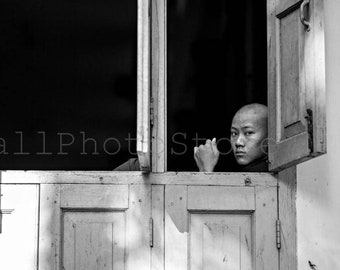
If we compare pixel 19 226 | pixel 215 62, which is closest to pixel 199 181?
pixel 19 226

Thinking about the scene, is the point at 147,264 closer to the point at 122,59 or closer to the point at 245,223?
the point at 245,223

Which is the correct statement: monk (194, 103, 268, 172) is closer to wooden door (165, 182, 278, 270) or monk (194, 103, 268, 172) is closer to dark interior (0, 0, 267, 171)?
wooden door (165, 182, 278, 270)

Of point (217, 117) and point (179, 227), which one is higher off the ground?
point (217, 117)

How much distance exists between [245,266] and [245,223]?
0.21m

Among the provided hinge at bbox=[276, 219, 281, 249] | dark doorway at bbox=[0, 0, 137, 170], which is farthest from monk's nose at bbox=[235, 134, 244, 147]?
dark doorway at bbox=[0, 0, 137, 170]

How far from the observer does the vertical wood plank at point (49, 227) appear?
604 cm

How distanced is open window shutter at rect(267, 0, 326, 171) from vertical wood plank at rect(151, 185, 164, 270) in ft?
1.89

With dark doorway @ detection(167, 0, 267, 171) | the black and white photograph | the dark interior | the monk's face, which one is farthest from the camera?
the dark interior

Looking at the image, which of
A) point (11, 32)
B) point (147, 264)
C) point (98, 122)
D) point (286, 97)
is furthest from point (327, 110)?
point (11, 32)

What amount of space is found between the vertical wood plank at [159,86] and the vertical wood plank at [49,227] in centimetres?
52

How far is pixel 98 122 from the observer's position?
7.32 meters

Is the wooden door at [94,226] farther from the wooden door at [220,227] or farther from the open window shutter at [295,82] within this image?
the open window shutter at [295,82]

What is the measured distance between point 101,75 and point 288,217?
180 centimetres

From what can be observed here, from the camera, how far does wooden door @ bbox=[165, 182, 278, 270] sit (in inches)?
239
